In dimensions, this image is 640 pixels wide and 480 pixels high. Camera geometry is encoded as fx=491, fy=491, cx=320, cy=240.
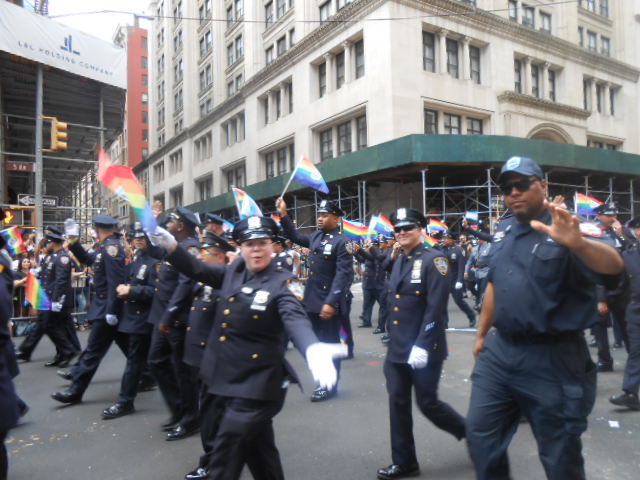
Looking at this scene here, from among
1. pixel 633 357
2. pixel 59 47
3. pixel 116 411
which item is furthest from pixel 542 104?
pixel 116 411

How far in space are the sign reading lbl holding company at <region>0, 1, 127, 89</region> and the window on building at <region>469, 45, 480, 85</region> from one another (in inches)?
689

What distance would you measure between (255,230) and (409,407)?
1859 mm

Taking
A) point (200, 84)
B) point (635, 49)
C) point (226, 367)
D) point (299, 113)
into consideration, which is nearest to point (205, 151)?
point (200, 84)

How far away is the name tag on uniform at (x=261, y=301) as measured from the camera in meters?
2.91

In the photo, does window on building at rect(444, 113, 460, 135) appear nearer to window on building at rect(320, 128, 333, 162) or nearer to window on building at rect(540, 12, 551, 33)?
window on building at rect(320, 128, 333, 162)

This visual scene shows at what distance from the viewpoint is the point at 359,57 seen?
84.1 feet

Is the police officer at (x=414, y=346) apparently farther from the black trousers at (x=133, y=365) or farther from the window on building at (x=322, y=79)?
the window on building at (x=322, y=79)

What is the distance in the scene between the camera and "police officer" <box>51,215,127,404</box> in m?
5.69

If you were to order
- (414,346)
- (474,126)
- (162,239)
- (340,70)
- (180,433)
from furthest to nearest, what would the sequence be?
(340,70) → (474,126) → (180,433) → (414,346) → (162,239)

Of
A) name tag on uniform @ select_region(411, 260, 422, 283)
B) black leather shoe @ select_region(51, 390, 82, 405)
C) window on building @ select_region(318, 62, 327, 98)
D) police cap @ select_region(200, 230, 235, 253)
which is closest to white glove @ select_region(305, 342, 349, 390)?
name tag on uniform @ select_region(411, 260, 422, 283)

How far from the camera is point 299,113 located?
96.5 ft

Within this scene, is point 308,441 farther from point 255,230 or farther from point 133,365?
point 255,230

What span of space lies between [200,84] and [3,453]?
46425 millimetres

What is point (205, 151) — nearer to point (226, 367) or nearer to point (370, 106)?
point (370, 106)
